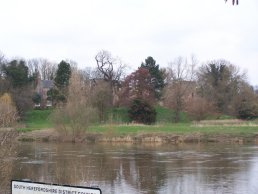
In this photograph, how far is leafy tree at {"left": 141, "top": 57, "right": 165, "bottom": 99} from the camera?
87.4 m

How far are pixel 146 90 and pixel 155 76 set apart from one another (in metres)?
8.68

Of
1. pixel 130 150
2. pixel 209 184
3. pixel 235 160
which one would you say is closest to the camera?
pixel 209 184

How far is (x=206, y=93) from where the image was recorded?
283ft

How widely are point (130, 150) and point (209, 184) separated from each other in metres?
17.3

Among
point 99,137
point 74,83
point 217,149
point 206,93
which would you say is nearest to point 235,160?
point 217,149

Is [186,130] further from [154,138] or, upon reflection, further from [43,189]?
[43,189]

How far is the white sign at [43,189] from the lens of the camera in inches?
224

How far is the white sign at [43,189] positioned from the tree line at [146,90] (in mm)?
53138

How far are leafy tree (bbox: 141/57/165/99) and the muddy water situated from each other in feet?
156

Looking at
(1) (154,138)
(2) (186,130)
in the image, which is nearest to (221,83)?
(2) (186,130)

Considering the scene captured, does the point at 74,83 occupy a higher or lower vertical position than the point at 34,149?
higher

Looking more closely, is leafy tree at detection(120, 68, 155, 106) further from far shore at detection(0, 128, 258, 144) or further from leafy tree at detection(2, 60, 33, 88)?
far shore at detection(0, 128, 258, 144)

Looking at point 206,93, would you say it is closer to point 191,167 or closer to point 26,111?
point 26,111

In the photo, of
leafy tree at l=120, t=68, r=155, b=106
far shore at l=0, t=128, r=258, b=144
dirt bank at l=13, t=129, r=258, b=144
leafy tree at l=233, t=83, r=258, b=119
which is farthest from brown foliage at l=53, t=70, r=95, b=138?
leafy tree at l=233, t=83, r=258, b=119
